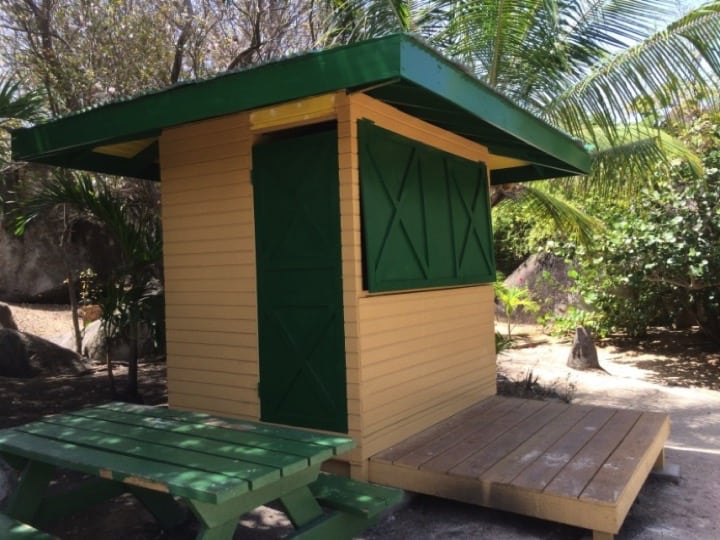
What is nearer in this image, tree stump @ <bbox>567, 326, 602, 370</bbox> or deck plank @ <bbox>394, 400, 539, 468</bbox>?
deck plank @ <bbox>394, 400, 539, 468</bbox>

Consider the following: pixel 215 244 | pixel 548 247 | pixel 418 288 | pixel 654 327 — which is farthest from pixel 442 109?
pixel 654 327

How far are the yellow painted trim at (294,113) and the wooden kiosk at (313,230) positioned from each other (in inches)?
0.5

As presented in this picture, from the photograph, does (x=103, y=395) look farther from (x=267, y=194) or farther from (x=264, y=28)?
(x=264, y=28)

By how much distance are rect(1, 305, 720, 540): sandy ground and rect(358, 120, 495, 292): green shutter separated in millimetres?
1589

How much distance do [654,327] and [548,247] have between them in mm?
3376

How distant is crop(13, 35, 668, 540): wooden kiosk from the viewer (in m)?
4.05

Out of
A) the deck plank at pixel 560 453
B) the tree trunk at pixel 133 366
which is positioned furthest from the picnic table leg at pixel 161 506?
the tree trunk at pixel 133 366

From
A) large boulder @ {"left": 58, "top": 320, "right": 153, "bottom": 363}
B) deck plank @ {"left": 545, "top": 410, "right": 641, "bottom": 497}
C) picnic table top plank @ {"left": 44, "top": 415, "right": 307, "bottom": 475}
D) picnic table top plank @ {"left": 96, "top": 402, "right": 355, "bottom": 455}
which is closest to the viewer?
picnic table top plank @ {"left": 44, "top": 415, "right": 307, "bottom": 475}

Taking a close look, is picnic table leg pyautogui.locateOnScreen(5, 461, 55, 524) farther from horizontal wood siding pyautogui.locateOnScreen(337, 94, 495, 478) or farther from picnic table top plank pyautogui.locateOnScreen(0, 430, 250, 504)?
horizontal wood siding pyautogui.locateOnScreen(337, 94, 495, 478)

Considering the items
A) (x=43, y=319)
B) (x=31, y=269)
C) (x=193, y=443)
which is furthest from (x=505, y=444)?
(x=31, y=269)

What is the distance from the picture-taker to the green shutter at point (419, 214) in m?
4.20

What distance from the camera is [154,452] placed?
2760 mm

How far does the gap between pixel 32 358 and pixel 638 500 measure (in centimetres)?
807

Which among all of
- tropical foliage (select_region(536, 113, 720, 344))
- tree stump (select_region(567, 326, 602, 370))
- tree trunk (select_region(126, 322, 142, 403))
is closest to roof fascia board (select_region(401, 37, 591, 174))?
tree trunk (select_region(126, 322, 142, 403))
